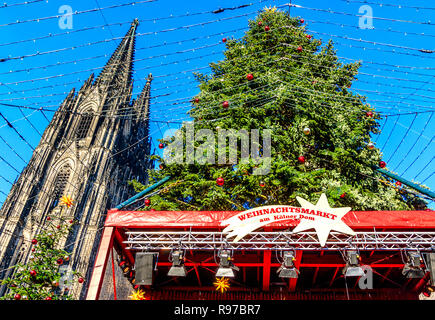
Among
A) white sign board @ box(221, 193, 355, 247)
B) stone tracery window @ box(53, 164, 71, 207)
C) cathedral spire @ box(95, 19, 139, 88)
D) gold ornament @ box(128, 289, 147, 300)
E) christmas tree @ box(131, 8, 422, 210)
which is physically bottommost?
gold ornament @ box(128, 289, 147, 300)

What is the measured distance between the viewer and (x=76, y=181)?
3100cm

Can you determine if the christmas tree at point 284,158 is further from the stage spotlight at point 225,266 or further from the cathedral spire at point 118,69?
the cathedral spire at point 118,69

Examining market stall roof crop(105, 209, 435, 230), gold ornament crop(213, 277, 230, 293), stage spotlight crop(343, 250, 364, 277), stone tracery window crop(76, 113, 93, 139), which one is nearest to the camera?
stage spotlight crop(343, 250, 364, 277)

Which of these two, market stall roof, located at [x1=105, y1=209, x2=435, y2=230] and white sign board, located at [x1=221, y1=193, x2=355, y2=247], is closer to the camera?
white sign board, located at [x1=221, y1=193, x2=355, y2=247]

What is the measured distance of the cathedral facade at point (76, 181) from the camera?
27406 mm

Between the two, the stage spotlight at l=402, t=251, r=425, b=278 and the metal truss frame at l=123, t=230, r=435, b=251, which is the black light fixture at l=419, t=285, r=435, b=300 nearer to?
the metal truss frame at l=123, t=230, r=435, b=251

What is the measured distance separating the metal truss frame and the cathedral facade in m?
17.9

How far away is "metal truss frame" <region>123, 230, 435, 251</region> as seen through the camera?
5.68 meters

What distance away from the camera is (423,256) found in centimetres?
584

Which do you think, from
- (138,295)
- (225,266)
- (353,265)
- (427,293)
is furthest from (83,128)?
(427,293)

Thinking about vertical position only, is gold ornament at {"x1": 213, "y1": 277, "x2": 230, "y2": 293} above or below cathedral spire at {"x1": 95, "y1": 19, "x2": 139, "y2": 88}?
below

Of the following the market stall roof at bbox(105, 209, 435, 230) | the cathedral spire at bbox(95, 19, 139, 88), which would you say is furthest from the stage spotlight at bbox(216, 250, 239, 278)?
the cathedral spire at bbox(95, 19, 139, 88)
